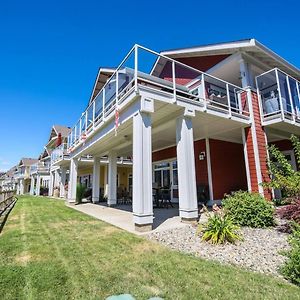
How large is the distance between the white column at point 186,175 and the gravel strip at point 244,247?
0.85 metres

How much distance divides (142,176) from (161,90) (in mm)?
2900

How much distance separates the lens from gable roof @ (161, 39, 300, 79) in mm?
9359

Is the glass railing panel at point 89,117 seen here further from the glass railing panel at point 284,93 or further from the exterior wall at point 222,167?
the glass railing panel at point 284,93

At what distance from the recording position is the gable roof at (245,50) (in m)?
9.36

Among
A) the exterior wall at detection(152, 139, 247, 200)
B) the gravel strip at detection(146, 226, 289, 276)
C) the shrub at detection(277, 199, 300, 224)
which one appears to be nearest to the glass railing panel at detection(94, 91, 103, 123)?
the exterior wall at detection(152, 139, 247, 200)

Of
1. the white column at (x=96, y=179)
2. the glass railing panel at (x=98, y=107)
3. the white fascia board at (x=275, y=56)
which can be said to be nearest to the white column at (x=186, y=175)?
the glass railing panel at (x=98, y=107)

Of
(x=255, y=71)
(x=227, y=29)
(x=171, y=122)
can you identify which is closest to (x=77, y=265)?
(x=171, y=122)

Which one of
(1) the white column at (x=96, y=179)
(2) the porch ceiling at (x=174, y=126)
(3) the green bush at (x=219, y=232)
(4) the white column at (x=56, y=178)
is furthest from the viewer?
(4) the white column at (x=56, y=178)

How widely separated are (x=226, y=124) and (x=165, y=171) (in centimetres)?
642

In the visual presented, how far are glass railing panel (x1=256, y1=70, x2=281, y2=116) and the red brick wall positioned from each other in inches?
119

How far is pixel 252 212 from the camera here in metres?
6.21

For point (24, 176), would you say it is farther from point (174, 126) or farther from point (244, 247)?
point (244, 247)

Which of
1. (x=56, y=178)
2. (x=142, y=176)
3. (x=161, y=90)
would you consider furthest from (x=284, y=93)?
(x=56, y=178)

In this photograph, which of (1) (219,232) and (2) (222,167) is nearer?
(1) (219,232)
